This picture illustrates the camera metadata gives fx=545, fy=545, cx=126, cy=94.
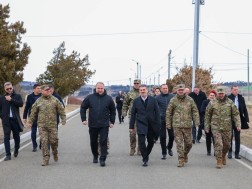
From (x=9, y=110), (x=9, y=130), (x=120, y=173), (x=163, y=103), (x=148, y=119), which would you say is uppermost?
(x=163, y=103)

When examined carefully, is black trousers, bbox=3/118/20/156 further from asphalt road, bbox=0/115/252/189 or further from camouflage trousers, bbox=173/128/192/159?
camouflage trousers, bbox=173/128/192/159

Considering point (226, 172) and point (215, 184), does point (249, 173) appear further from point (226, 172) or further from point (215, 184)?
point (215, 184)

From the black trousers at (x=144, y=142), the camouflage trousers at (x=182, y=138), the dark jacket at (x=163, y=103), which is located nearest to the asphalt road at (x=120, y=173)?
the black trousers at (x=144, y=142)

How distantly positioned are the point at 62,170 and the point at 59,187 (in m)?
1.89

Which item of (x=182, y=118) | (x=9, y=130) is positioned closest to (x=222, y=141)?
(x=182, y=118)

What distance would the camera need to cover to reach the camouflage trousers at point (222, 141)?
11.6 metres

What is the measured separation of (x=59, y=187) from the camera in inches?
354

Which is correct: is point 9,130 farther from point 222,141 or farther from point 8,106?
point 222,141

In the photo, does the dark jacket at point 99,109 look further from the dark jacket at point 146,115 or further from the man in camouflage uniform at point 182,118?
the man in camouflage uniform at point 182,118

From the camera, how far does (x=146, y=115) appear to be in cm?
1183

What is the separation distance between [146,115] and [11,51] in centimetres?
2310

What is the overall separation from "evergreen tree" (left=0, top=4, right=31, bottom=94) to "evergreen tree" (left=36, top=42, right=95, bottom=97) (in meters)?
11.1

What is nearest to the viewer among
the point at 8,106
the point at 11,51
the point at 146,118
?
the point at 146,118

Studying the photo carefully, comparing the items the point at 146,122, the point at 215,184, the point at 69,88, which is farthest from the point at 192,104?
the point at 69,88
